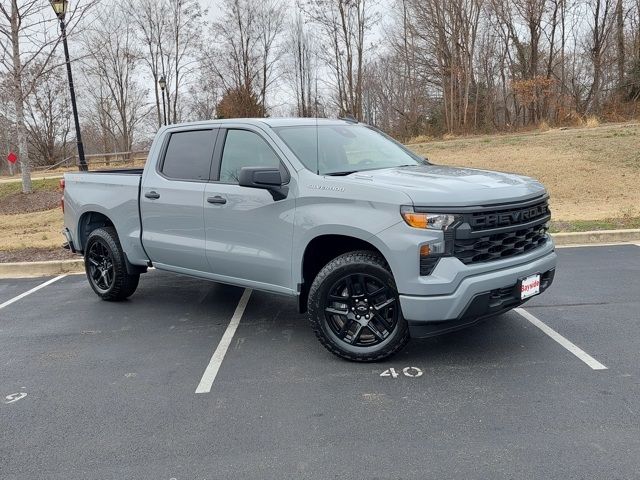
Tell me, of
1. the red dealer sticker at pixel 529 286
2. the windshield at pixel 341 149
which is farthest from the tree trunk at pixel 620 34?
the red dealer sticker at pixel 529 286

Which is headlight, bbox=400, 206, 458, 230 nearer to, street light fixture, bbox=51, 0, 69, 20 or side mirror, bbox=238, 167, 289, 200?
side mirror, bbox=238, 167, 289, 200

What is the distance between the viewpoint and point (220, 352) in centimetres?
475

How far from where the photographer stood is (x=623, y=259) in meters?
7.39

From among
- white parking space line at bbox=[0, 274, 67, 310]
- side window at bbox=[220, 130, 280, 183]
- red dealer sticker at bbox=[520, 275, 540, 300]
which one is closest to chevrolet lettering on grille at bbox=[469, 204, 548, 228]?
red dealer sticker at bbox=[520, 275, 540, 300]

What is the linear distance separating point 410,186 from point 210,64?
4053 centimetres

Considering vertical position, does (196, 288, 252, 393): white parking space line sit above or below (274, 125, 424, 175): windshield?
below

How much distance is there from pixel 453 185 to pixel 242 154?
2.02m

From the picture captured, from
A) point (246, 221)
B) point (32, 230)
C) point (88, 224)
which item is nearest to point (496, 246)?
point (246, 221)

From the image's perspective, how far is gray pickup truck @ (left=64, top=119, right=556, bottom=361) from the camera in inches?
151

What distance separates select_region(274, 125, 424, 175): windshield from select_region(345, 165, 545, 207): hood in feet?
0.94

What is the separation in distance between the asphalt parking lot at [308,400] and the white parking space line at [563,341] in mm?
26

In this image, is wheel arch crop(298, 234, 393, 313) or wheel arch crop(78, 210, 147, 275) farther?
wheel arch crop(78, 210, 147, 275)

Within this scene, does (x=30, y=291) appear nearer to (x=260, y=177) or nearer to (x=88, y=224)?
(x=88, y=224)

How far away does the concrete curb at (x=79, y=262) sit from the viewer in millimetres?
8375
